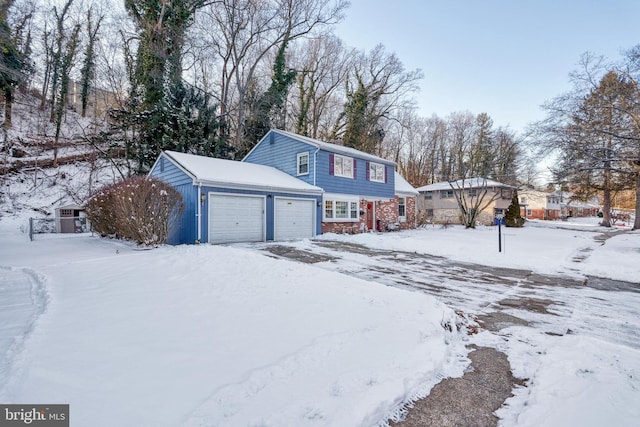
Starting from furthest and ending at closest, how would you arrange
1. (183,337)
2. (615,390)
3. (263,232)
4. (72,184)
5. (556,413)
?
(72,184)
(263,232)
(183,337)
(615,390)
(556,413)

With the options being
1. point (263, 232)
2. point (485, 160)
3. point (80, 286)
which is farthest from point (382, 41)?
point (80, 286)

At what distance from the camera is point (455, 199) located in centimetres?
2805

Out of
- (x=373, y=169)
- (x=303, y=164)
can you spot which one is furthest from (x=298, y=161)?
(x=373, y=169)

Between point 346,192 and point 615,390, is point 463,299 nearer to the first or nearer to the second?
point 615,390

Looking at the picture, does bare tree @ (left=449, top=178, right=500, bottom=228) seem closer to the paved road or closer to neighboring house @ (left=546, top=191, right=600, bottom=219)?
neighboring house @ (left=546, top=191, right=600, bottom=219)

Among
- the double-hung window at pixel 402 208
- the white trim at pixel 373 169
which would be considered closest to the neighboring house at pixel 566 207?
the double-hung window at pixel 402 208

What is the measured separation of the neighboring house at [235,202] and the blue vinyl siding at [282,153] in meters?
1.23

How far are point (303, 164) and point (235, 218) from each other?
5.24 meters

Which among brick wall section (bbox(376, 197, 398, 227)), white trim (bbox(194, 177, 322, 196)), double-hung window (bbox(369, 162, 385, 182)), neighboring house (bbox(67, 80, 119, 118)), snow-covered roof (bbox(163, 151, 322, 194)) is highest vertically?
neighboring house (bbox(67, 80, 119, 118))

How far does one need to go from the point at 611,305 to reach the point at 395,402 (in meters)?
5.05

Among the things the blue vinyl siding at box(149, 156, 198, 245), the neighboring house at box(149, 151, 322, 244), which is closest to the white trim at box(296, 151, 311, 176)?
the neighboring house at box(149, 151, 322, 244)

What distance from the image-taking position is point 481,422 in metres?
2.04

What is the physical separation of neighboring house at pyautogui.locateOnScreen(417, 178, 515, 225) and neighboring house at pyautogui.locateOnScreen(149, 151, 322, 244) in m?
15.9

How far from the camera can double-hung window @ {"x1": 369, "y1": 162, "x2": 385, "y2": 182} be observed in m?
17.4
